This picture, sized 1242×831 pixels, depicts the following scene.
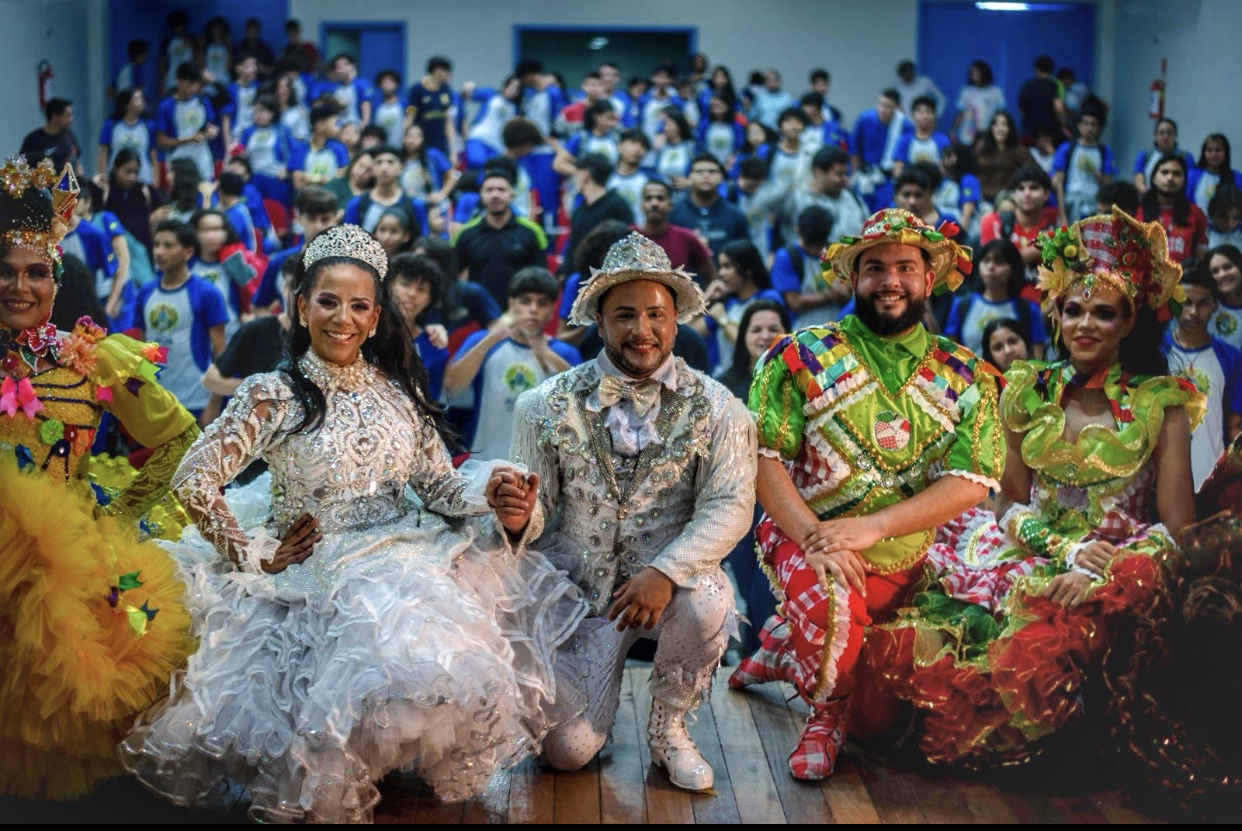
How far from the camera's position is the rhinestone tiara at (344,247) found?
3.86m

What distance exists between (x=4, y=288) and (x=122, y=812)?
4.64 feet

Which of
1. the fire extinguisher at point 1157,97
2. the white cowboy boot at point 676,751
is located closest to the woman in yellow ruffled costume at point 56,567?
the white cowboy boot at point 676,751

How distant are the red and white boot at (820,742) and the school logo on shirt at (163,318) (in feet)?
15.1

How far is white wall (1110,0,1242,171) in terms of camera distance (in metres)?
6.31

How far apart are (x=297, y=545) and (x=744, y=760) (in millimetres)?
1334

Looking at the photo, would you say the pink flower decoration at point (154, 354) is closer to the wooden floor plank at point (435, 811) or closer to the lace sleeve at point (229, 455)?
the lace sleeve at point (229, 455)

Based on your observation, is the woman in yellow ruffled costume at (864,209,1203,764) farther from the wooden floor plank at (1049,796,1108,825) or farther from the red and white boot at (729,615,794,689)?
the red and white boot at (729,615,794,689)

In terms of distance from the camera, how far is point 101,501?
402cm

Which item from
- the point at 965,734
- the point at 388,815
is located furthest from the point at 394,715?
the point at 965,734

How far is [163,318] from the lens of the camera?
7.50 m

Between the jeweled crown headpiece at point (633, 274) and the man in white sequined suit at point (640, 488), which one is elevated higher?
the jeweled crown headpiece at point (633, 274)

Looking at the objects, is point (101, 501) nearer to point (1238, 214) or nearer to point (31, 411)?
point (31, 411)

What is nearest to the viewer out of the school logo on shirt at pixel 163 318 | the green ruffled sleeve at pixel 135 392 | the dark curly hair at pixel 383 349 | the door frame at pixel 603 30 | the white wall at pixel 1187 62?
the dark curly hair at pixel 383 349

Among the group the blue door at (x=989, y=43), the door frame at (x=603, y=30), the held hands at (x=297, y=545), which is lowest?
the held hands at (x=297, y=545)
